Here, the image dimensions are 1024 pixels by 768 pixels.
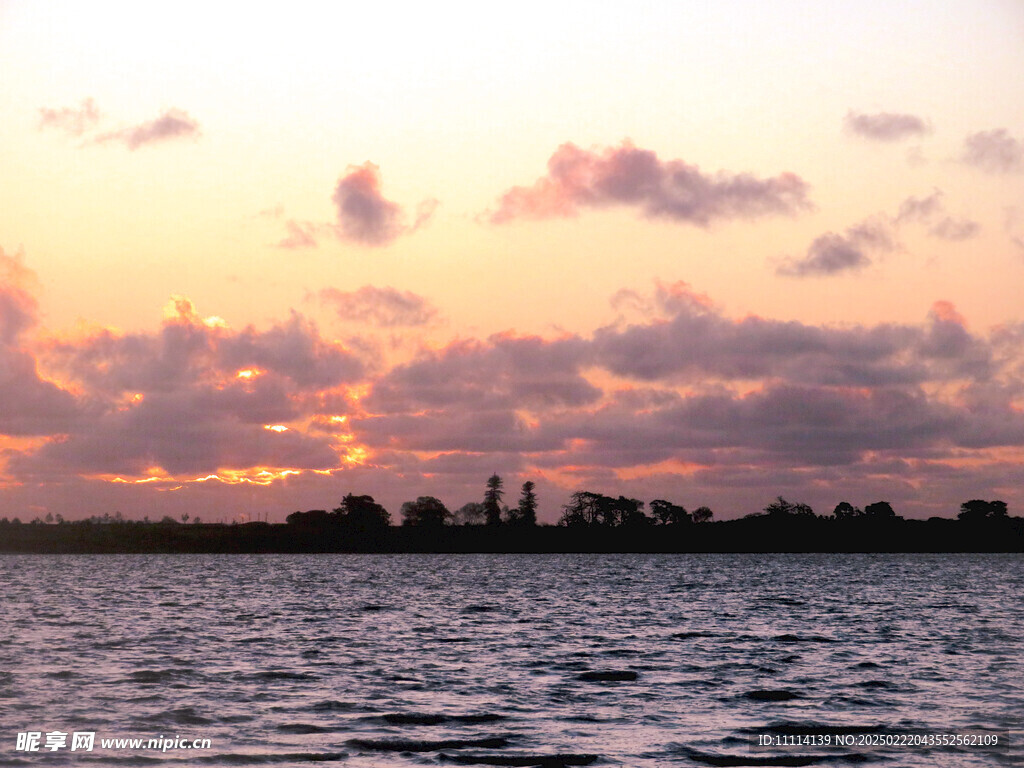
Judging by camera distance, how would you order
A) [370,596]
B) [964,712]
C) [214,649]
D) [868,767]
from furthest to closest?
[370,596] < [214,649] < [964,712] < [868,767]

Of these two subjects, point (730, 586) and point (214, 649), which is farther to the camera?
point (730, 586)

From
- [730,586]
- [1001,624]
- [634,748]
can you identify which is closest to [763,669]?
[634,748]

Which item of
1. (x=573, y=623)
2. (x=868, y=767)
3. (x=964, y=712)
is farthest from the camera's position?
(x=573, y=623)

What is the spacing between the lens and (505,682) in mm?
41469

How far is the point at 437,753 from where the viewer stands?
28.6m

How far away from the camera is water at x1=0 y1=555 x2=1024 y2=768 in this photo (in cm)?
2944

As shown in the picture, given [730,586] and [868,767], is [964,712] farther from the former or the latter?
[730,586]

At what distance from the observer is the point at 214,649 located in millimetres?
53375

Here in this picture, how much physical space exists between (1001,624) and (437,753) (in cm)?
5400

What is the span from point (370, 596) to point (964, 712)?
77.8 meters

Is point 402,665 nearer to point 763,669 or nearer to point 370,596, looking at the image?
point 763,669

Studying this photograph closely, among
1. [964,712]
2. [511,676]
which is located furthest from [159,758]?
[964,712]

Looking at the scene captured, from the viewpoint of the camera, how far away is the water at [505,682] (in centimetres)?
2944

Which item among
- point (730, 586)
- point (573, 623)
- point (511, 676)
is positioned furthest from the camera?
point (730, 586)
